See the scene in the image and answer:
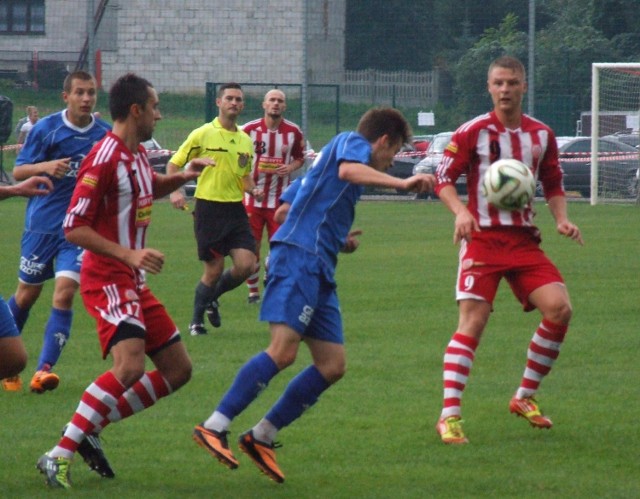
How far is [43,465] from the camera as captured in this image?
18.8ft

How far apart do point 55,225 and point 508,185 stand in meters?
3.27

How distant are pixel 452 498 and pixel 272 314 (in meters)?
1.15

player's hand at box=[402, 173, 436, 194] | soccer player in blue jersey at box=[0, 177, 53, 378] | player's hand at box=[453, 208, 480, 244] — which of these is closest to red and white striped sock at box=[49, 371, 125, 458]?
soccer player in blue jersey at box=[0, 177, 53, 378]

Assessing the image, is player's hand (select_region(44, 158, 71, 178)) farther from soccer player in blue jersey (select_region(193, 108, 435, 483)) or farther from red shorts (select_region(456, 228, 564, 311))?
red shorts (select_region(456, 228, 564, 311))

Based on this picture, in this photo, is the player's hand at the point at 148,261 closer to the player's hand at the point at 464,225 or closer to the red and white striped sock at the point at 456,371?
the player's hand at the point at 464,225

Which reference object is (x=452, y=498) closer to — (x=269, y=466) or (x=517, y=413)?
(x=269, y=466)

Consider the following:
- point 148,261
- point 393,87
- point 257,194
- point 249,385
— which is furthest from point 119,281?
point 393,87

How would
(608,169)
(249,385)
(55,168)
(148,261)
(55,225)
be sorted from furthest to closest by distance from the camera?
(608,169)
(55,225)
(55,168)
(249,385)
(148,261)

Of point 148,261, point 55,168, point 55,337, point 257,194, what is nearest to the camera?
point 148,261

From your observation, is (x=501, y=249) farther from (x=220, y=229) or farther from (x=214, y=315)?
(x=220, y=229)

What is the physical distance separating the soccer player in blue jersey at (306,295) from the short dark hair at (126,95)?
846 mm

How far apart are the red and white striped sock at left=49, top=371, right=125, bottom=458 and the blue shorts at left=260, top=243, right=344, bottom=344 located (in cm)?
75

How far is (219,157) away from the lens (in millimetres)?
11758

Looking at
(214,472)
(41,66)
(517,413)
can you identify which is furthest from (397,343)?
(41,66)
